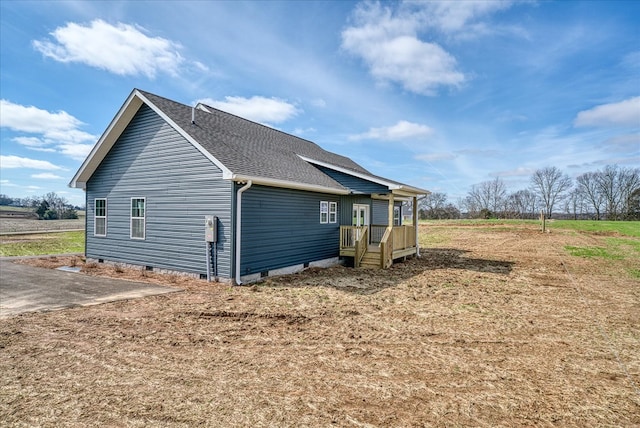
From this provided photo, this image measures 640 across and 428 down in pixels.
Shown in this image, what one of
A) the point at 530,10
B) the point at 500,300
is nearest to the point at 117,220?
the point at 500,300

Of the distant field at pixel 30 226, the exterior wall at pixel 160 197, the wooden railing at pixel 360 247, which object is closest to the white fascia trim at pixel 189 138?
the exterior wall at pixel 160 197

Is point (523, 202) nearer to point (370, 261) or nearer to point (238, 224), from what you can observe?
point (370, 261)

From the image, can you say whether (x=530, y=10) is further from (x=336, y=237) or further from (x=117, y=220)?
(x=117, y=220)

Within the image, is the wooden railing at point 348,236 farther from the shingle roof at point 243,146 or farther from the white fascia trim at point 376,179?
the white fascia trim at point 376,179

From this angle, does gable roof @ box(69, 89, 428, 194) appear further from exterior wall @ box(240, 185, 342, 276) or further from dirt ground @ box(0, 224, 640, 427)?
dirt ground @ box(0, 224, 640, 427)

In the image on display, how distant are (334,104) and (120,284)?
1357 cm

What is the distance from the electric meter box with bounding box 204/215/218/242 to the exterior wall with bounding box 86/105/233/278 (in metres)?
0.12

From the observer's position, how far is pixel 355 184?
42.6ft

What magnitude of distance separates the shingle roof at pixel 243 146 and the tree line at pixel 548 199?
45.3 metres

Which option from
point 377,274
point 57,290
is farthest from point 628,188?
point 57,290

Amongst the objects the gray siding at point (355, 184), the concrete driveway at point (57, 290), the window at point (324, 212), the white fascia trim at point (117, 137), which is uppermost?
the white fascia trim at point (117, 137)

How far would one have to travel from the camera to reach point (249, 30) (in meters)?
11.9

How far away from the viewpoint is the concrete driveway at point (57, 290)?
6625 millimetres

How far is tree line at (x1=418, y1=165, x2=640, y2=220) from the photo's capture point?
Answer: 5103 centimetres
